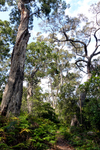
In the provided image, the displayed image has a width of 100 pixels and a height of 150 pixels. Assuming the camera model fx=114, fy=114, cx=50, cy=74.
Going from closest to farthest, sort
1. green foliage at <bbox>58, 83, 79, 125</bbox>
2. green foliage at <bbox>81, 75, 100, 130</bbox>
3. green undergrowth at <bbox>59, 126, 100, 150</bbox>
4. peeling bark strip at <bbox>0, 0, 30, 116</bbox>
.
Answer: peeling bark strip at <bbox>0, 0, 30, 116</bbox> < green undergrowth at <bbox>59, 126, 100, 150</bbox> < green foliage at <bbox>81, 75, 100, 130</bbox> < green foliage at <bbox>58, 83, 79, 125</bbox>

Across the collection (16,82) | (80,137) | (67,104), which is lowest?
(80,137)

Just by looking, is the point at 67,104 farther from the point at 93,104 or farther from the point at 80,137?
the point at 93,104

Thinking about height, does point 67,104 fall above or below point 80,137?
above

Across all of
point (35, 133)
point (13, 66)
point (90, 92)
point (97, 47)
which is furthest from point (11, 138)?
point (97, 47)

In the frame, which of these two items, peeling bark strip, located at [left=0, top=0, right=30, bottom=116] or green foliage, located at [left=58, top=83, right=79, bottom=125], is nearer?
peeling bark strip, located at [left=0, top=0, right=30, bottom=116]

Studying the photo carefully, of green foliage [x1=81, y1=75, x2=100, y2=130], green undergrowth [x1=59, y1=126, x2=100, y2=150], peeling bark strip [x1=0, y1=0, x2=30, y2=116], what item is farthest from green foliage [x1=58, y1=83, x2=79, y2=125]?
peeling bark strip [x1=0, y1=0, x2=30, y2=116]

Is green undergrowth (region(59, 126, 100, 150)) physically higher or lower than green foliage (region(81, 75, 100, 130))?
lower

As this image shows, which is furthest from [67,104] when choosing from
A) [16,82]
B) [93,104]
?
[16,82]

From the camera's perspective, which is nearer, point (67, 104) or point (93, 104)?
point (93, 104)

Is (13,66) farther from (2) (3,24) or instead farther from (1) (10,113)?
(2) (3,24)

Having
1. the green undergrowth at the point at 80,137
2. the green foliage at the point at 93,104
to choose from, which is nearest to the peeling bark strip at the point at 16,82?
the green undergrowth at the point at 80,137

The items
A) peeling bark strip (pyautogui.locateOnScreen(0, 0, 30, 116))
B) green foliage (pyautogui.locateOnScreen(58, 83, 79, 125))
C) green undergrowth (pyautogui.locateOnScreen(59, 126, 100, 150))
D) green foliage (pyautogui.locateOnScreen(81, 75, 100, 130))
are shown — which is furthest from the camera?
green foliage (pyautogui.locateOnScreen(58, 83, 79, 125))

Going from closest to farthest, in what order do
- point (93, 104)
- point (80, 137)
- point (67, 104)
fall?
point (93, 104), point (80, 137), point (67, 104)

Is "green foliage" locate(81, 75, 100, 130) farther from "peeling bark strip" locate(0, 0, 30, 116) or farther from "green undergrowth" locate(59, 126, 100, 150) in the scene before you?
"peeling bark strip" locate(0, 0, 30, 116)
